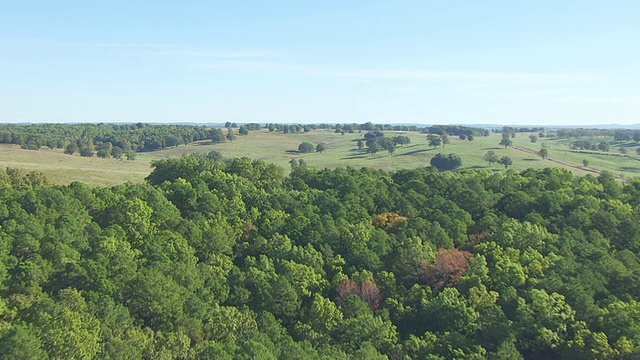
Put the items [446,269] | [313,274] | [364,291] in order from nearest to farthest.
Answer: [364,291] < [313,274] < [446,269]

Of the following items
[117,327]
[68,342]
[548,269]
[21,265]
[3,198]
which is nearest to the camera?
[68,342]

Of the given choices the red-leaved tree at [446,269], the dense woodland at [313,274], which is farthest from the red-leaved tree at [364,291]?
the red-leaved tree at [446,269]

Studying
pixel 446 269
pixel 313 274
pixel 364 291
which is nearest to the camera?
pixel 364 291

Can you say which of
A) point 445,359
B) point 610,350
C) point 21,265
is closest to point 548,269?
point 610,350

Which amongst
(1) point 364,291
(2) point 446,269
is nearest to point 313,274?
(1) point 364,291

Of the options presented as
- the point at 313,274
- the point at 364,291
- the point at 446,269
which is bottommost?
the point at 364,291

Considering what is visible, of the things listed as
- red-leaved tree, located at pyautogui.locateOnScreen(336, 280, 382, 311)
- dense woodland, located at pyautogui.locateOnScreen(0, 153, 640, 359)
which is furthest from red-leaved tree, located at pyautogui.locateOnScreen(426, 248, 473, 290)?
red-leaved tree, located at pyautogui.locateOnScreen(336, 280, 382, 311)

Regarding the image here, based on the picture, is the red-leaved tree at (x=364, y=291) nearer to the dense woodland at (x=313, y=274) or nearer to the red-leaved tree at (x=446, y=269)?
the dense woodland at (x=313, y=274)

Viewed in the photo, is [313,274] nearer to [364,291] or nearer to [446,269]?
[364,291]

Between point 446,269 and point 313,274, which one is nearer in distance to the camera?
point 313,274

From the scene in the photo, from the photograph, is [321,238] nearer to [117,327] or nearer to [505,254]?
[505,254]
